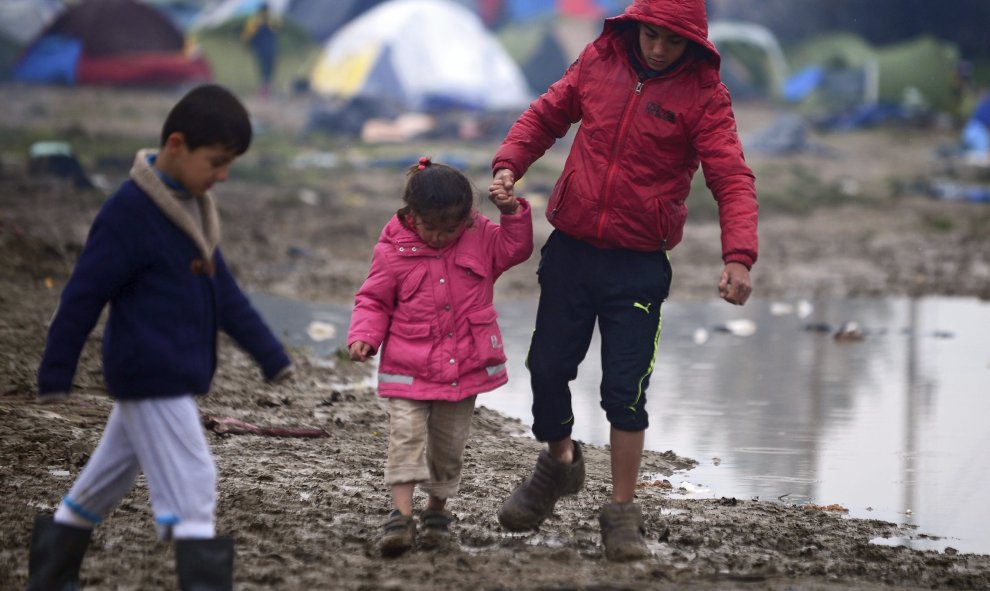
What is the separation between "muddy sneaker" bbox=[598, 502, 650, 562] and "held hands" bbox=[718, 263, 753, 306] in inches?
30.6

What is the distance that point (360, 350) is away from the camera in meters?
4.34

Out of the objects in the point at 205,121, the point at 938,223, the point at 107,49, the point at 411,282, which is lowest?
the point at 411,282

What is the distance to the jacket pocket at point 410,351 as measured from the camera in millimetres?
4402

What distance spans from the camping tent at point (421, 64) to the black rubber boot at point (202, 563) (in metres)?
23.9

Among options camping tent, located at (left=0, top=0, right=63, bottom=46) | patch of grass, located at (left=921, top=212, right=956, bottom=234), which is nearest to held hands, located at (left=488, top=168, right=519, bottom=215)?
patch of grass, located at (left=921, top=212, right=956, bottom=234)

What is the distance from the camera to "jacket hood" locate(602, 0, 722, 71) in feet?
14.5

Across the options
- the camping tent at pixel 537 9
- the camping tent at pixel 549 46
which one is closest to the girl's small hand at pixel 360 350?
the camping tent at pixel 549 46

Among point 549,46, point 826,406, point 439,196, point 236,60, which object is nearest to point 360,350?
point 439,196

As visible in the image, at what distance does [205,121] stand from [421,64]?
25.0 metres

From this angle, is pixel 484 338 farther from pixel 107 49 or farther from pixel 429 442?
pixel 107 49

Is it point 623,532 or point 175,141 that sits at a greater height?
point 175,141

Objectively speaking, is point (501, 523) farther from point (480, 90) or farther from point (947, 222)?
point (480, 90)

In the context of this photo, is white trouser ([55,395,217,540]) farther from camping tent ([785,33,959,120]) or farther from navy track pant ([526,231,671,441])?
camping tent ([785,33,959,120])

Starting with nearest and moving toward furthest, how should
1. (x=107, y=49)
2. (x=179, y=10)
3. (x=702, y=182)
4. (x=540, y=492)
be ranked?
(x=540, y=492) → (x=702, y=182) → (x=107, y=49) → (x=179, y=10)
